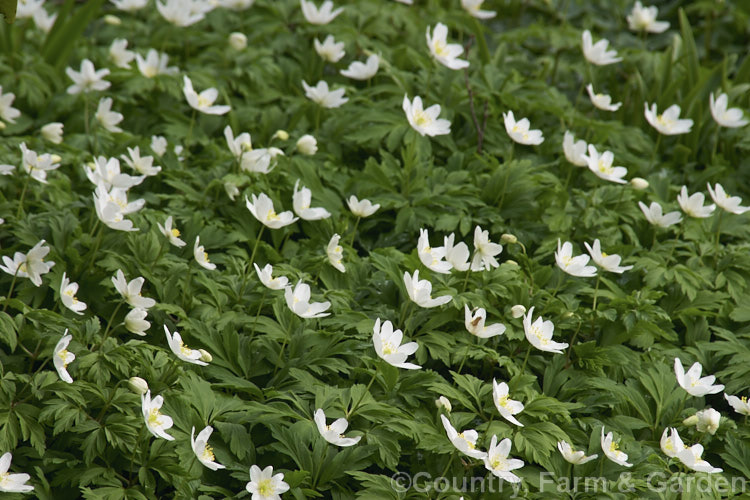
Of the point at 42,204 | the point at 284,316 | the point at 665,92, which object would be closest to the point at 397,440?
the point at 284,316

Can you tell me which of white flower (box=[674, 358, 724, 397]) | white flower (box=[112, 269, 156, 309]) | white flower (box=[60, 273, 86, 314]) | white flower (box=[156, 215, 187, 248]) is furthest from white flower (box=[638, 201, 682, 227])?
white flower (box=[60, 273, 86, 314])

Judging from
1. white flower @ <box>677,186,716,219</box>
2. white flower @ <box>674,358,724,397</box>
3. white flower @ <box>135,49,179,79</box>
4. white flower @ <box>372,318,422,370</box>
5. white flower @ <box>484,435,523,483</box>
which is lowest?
white flower @ <box>674,358,724,397</box>

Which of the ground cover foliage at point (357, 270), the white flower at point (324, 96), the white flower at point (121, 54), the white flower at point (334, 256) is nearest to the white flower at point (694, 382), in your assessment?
the ground cover foliage at point (357, 270)

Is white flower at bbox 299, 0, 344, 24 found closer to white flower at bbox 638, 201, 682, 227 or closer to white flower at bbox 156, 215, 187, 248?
white flower at bbox 156, 215, 187, 248

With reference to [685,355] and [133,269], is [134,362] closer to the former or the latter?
[133,269]

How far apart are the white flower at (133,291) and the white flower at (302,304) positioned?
1.51 ft

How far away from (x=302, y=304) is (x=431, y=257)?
499 millimetres

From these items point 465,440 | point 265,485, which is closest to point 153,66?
point 265,485

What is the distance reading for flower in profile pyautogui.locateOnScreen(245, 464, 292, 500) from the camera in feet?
7.88

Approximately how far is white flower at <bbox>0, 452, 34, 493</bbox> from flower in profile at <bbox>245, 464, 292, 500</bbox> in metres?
0.62

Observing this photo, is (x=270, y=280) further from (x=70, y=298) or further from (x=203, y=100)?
(x=203, y=100)

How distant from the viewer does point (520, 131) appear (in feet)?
12.2

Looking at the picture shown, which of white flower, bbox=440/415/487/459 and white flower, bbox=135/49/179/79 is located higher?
white flower, bbox=135/49/179/79

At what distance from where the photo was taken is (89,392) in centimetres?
258
